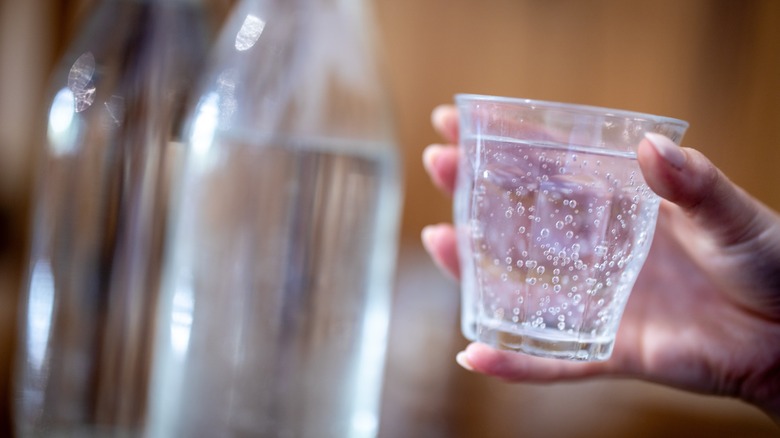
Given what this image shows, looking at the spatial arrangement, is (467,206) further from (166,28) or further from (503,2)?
(503,2)

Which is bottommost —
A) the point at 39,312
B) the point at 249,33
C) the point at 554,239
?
the point at 39,312

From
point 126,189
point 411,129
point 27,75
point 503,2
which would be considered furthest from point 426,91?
point 126,189

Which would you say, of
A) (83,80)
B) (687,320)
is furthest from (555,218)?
(83,80)

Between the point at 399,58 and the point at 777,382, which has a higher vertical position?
the point at 399,58

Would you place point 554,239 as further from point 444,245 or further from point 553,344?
point 444,245

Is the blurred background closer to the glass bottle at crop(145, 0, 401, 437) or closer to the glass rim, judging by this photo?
the glass bottle at crop(145, 0, 401, 437)
